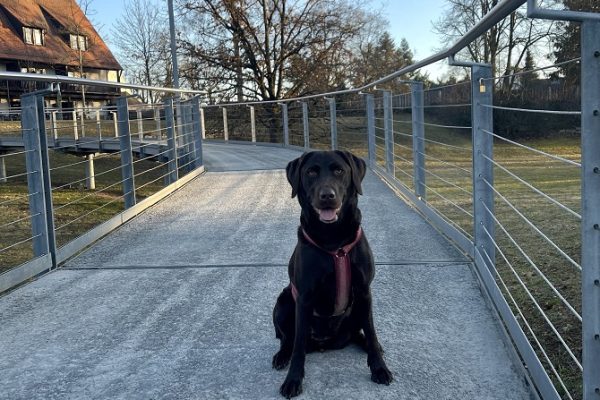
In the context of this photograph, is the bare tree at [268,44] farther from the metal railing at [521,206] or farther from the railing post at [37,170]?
the railing post at [37,170]

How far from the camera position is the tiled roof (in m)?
34.5

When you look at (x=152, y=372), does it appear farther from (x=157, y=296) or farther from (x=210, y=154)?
(x=210, y=154)

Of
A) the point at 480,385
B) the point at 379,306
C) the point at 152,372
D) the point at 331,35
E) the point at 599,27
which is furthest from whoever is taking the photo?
the point at 331,35

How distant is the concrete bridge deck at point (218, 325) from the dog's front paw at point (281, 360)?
0.03 m

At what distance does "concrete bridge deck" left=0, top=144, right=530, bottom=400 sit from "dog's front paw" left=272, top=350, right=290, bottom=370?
0.11 feet

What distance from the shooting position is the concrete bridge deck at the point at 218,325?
2.66 m

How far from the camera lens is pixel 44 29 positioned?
37219 mm

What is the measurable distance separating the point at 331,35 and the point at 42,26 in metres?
21.0

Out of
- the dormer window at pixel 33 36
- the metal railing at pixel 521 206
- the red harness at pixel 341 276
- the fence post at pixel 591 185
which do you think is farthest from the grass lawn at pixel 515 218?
the dormer window at pixel 33 36

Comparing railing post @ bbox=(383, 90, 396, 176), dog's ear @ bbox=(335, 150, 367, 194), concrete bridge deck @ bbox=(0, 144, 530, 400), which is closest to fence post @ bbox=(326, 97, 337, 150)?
railing post @ bbox=(383, 90, 396, 176)

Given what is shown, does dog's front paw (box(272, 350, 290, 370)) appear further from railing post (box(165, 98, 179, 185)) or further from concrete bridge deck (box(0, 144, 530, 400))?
railing post (box(165, 98, 179, 185))

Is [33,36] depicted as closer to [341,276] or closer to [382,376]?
[341,276]

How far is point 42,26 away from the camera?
121 feet

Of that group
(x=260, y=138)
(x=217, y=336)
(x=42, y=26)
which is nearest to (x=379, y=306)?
(x=217, y=336)
